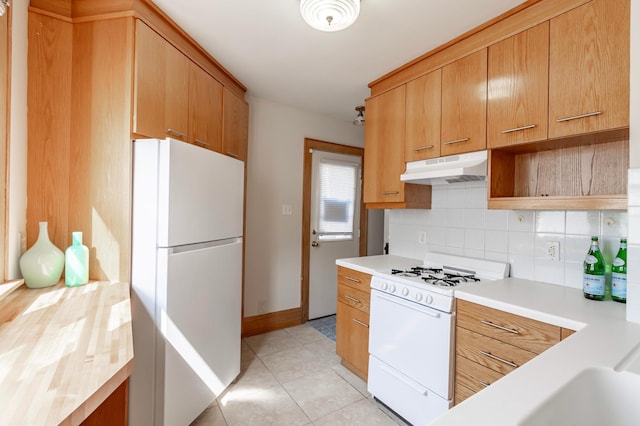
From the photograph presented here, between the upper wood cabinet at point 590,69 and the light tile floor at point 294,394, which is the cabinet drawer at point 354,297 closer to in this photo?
the light tile floor at point 294,394

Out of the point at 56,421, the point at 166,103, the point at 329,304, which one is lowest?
the point at 329,304

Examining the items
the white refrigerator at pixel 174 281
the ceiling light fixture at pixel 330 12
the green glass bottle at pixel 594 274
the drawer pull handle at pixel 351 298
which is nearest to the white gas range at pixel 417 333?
the drawer pull handle at pixel 351 298

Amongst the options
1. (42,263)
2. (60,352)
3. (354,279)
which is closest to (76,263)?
(42,263)

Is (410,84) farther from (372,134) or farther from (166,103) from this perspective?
(166,103)

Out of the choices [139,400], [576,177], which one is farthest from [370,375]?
[576,177]

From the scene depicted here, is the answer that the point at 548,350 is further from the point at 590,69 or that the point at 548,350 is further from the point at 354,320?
the point at 354,320

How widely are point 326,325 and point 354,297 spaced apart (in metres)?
1.23

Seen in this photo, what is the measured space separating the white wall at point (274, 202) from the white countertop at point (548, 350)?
198 cm

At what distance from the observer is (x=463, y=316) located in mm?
1546

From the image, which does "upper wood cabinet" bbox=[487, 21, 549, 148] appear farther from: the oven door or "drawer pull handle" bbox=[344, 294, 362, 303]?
"drawer pull handle" bbox=[344, 294, 362, 303]

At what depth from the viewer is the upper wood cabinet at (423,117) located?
2.02m

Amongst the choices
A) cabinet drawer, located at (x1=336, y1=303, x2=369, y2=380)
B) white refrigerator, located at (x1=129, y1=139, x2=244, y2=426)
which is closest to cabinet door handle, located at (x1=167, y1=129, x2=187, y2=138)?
white refrigerator, located at (x1=129, y1=139, x2=244, y2=426)

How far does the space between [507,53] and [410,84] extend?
2.19 ft

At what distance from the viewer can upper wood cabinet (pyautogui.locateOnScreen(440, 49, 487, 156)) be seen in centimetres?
177
